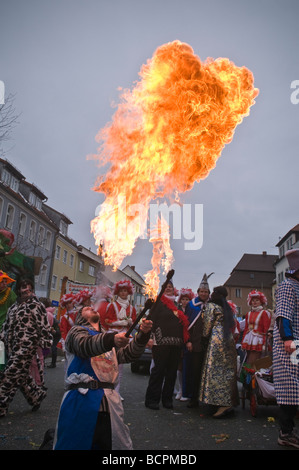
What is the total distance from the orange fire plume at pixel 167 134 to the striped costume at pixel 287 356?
2.36 meters

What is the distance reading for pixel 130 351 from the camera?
354cm

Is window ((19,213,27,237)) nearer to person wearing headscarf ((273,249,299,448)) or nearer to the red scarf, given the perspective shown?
the red scarf

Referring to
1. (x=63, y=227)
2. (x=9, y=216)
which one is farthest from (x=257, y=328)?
(x=63, y=227)

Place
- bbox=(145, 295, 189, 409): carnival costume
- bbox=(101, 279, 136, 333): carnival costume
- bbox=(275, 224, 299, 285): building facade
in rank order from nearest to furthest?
bbox=(145, 295, 189, 409): carnival costume
bbox=(101, 279, 136, 333): carnival costume
bbox=(275, 224, 299, 285): building facade

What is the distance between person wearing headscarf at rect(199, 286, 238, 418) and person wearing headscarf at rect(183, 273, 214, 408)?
460 millimetres

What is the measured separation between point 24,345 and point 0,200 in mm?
26922

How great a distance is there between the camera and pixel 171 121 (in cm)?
665

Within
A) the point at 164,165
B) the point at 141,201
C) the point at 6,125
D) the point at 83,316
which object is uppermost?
the point at 6,125

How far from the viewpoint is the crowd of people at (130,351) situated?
311 cm

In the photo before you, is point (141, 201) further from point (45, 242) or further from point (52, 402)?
point (45, 242)

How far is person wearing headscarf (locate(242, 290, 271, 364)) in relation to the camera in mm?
8117

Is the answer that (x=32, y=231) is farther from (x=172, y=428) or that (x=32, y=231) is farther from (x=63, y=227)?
(x=172, y=428)

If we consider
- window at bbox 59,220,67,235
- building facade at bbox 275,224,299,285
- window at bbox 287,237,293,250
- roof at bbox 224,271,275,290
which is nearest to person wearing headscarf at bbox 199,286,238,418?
window at bbox 59,220,67,235
